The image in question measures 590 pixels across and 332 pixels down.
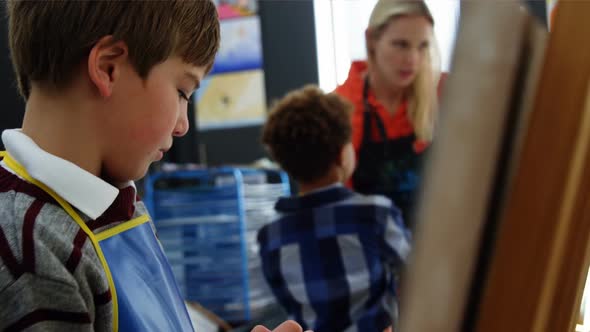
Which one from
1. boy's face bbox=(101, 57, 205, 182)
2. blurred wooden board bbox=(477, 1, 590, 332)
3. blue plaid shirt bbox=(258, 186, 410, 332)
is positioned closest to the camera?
blurred wooden board bbox=(477, 1, 590, 332)

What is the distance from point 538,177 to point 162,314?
47cm

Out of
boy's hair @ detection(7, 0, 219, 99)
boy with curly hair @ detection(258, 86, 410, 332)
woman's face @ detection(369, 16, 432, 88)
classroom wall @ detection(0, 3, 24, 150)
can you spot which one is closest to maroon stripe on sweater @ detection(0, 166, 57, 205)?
boy's hair @ detection(7, 0, 219, 99)

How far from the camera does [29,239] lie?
548 millimetres

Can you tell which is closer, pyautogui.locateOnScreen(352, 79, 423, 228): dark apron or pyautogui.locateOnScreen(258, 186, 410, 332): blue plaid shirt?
pyautogui.locateOnScreen(258, 186, 410, 332): blue plaid shirt

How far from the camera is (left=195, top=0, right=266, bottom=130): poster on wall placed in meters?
3.84

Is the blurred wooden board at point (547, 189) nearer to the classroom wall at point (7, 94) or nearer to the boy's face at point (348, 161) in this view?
the classroom wall at point (7, 94)

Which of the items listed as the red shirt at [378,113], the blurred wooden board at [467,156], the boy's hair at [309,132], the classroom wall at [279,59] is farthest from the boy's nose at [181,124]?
the classroom wall at [279,59]

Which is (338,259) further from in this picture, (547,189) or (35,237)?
(547,189)

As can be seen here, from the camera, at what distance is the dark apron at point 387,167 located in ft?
5.38

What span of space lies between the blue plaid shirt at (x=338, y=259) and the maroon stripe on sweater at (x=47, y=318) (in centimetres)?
93

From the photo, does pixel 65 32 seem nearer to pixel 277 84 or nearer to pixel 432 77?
pixel 432 77

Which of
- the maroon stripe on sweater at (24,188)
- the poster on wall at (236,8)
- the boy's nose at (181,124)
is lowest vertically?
the maroon stripe on sweater at (24,188)

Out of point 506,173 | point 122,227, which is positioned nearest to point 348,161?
point 122,227

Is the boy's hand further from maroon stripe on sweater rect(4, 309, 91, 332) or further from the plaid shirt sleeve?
the plaid shirt sleeve
